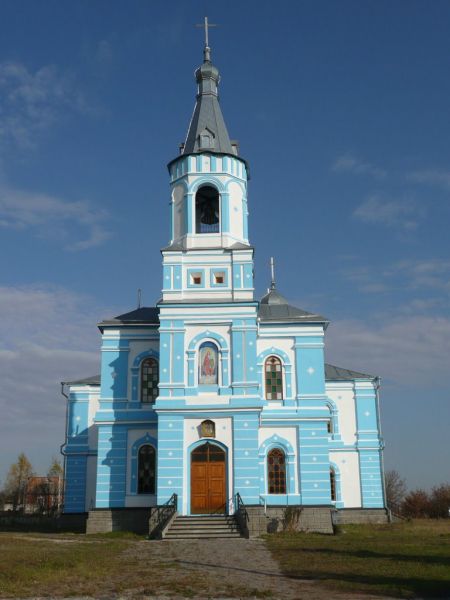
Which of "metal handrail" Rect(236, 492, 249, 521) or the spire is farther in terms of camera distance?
the spire

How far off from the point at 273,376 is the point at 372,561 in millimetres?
13615

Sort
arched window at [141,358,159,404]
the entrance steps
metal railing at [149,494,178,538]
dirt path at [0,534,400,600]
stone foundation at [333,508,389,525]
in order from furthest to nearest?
stone foundation at [333,508,389,525] < arched window at [141,358,159,404] < metal railing at [149,494,178,538] < the entrance steps < dirt path at [0,534,400,600]

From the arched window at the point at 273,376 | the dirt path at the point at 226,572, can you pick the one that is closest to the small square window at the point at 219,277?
the arched window at the point at 273,376

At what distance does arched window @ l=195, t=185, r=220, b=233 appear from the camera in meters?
28.1

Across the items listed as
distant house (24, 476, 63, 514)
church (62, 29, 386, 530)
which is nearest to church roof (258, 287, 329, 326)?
church (62, 29, 386, 530)

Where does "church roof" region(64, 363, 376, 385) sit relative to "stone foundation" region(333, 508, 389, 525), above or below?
above

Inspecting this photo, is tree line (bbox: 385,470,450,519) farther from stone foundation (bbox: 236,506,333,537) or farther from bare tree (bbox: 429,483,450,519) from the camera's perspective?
stone foundation (bbox: 236,506,333,537)

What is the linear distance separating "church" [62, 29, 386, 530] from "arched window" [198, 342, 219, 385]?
4cm

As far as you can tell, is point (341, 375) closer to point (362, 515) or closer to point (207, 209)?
point (362, 515)

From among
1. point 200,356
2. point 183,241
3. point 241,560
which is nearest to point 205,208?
point 183,241

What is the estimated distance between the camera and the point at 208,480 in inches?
941

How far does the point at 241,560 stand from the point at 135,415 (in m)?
12.2

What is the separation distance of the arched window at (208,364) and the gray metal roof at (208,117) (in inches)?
Answer: 319

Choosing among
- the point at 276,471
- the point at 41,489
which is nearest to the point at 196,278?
the point at 276,471
